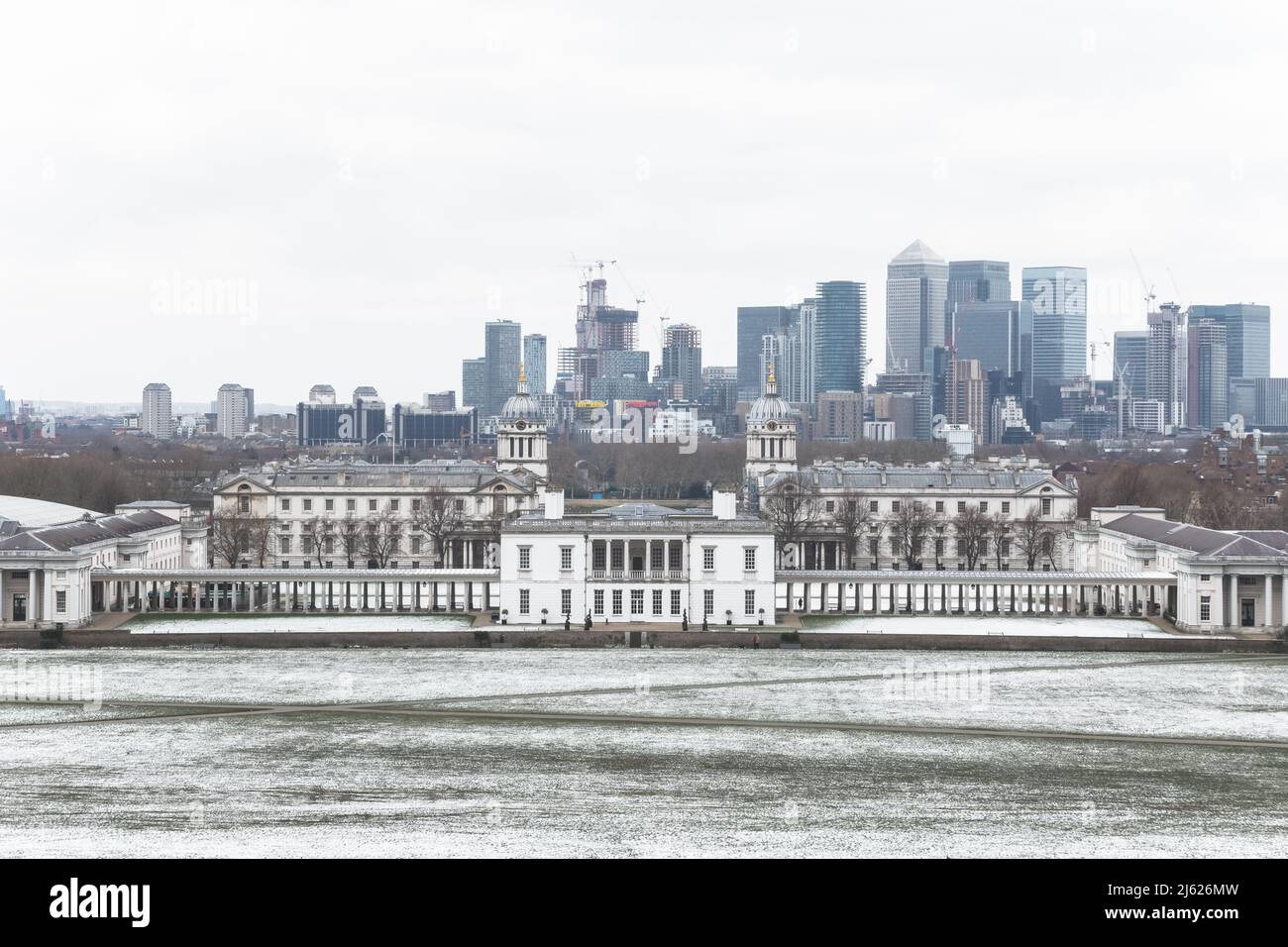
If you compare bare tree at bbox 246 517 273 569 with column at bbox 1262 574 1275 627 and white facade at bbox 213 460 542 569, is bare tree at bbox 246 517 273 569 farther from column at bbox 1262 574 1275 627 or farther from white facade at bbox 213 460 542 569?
column at bbox 1262 574 1275 627

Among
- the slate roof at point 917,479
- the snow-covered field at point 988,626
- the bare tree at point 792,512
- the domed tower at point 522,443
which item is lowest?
the snow-covered field at point 988,626

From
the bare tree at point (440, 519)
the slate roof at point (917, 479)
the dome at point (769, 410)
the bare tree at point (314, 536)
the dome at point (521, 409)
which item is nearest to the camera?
the bare tree at point (440, 519)

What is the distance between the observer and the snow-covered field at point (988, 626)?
65.4 meters

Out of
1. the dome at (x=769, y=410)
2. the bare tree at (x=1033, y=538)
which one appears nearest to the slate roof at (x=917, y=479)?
the bare tree at (x=1033, y=538)

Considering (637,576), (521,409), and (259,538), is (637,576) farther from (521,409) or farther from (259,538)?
(521,409)

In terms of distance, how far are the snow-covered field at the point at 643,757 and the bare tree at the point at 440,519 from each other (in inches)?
1185

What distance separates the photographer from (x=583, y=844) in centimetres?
3241

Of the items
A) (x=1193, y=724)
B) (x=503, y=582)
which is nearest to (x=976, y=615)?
(x=503, y=582)

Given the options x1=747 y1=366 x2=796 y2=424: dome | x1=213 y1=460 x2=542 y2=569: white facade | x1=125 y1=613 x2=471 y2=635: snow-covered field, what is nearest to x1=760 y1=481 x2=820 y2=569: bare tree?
x1=213 y1=460 x2=542 y2=569: white facade

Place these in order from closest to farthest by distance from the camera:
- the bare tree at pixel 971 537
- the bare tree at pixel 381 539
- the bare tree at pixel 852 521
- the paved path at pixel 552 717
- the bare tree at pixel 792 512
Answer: the paved path at pixel 552 717, the bare tree at pixel 792 512, the bare tree at pixel 381 539, the bare tree at pixel 852 521, the bare tree at pixel 971 537

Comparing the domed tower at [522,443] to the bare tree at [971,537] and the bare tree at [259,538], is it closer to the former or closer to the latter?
the bare tree at [259,538]

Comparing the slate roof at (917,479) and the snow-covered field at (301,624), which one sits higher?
the slate roof at (917,479)
